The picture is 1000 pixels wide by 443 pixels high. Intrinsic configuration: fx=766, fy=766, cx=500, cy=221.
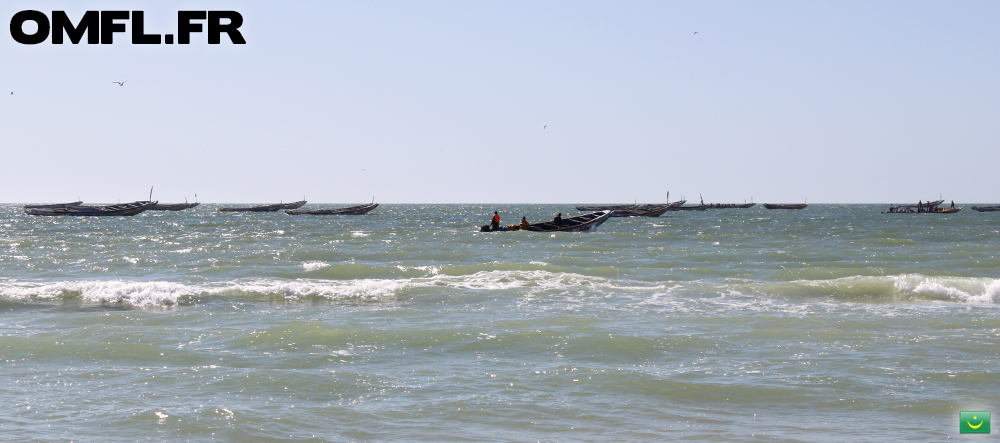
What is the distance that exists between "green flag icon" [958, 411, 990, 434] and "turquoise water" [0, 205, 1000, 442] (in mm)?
114

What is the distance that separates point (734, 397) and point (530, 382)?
218cm

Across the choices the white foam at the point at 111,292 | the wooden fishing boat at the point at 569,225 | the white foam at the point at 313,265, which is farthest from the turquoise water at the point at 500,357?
the wooden fishing boat at the point at 569,225

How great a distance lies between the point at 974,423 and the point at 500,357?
526cm

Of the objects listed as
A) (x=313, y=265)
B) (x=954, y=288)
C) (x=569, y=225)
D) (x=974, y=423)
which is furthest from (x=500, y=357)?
(x=569, y=225)

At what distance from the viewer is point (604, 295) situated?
16.9m

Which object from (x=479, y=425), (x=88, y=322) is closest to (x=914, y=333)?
(x=479, y=425)

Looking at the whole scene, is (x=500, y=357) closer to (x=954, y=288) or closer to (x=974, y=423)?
(x=974, y=423)

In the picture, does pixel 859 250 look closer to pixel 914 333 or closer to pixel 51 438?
pixel 914 333

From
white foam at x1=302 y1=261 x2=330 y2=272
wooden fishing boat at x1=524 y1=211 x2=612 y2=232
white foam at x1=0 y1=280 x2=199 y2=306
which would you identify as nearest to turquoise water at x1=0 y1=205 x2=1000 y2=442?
white foam at x1=0 y1=280 x2=199 y2=306

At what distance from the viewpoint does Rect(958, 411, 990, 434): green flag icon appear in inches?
260

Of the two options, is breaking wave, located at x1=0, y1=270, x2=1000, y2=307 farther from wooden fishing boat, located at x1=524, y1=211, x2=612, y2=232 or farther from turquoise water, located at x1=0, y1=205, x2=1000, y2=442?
wooden fishing boat, located at x1=524, y1=211, x2=612, y2=232

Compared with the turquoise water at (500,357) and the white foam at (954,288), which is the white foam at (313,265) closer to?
the turquoise water at (500,357)

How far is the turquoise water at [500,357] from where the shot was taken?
23.1 feet

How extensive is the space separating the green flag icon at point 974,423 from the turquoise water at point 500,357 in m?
0.11
